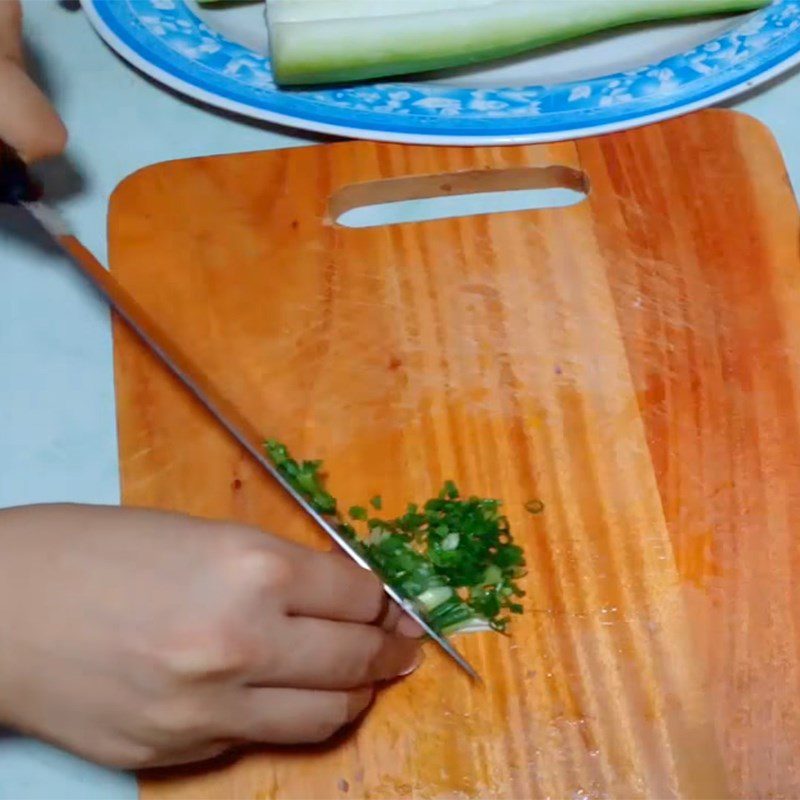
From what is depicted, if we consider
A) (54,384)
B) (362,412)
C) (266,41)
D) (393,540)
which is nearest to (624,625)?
(393,540)

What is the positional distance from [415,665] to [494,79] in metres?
0.77

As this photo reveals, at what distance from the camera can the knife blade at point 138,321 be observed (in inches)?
38.9

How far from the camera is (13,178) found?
3.37 ft

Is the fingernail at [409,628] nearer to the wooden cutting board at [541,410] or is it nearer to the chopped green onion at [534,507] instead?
the wooden cutting board at [541,410]

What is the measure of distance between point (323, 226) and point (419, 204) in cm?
14

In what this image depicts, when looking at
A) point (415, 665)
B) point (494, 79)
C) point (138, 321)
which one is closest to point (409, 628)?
point (415, 665)

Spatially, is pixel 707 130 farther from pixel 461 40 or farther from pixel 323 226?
pixel 323 226

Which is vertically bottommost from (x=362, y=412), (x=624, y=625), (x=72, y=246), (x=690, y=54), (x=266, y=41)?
(x=624, y=625)

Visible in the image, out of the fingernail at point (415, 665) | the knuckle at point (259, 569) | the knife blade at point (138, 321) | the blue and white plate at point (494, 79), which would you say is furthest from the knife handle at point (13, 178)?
the fingernail at point (415, 665)

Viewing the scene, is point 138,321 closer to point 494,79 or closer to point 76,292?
point 76,292

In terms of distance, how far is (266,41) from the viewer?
4.33 ft

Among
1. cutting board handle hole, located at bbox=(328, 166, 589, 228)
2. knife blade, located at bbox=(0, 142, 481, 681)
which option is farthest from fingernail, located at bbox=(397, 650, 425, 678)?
cutting board handle hole, located at bbox=(328, 166, 589, 228)

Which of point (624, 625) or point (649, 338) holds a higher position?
point (649, 338)

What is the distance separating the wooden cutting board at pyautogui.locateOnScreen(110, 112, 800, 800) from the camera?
0.88 meters
